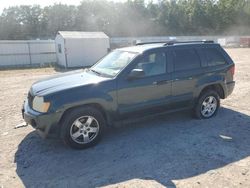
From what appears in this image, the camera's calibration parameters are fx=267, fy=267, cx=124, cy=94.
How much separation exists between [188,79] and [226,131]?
1.30 m

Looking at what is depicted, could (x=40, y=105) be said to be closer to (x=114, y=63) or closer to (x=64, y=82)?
(x=64, y=82)

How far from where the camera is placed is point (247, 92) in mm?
8438

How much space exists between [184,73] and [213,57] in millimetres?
1017

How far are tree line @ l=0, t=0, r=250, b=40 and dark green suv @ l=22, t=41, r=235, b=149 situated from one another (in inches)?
2049

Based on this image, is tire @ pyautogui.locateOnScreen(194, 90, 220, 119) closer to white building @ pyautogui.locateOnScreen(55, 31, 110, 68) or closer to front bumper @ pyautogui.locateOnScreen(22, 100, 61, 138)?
front bumper @ pyautogui.locateOnScreen(22, 100, 61, 138)

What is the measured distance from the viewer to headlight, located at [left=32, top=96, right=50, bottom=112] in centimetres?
433

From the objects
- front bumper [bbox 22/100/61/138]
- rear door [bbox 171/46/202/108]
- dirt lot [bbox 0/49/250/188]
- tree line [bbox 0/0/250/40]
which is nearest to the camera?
dirt lot [bbox 0/49/250/188]

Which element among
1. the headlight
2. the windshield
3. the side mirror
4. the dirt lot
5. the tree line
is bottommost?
the dirt lot

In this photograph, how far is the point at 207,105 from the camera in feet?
20.0

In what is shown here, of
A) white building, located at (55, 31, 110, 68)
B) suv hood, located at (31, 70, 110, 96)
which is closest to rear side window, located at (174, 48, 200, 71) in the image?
suv hood, located at (31, 70, 110, 96)

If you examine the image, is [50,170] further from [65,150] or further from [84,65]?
[84,65]

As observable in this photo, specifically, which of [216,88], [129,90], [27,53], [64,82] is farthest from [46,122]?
[27,53]

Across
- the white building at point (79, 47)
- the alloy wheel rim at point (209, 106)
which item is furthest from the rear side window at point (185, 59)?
the white building at point (79, 47)

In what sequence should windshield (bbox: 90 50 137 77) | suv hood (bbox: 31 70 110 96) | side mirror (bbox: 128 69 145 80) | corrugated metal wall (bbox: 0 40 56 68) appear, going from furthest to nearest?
corrugated metal wall (bbox: 0 40 56 68) < windshield (bbox: 90 50 137 77) < side mirror (bbox: 128 69 145 80) < suv hood (bbox: 31 70 110 96)
